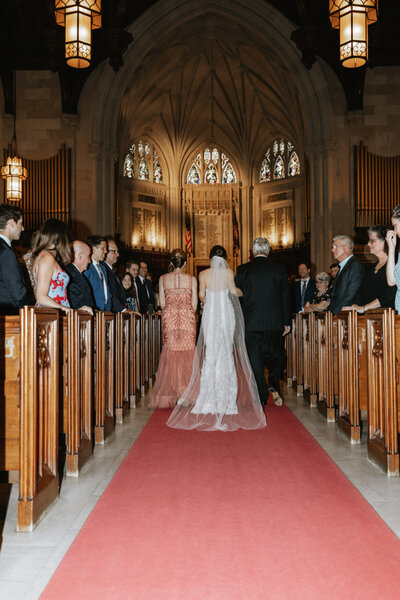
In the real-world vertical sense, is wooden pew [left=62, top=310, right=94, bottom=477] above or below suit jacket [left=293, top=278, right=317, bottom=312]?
below

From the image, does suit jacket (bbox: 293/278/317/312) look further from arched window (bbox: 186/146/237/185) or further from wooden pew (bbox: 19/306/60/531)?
arched window (bbox: 186/146/237/185)

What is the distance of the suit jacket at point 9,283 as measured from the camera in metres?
3.49

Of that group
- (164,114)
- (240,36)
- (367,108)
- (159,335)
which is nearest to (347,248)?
(159,335)

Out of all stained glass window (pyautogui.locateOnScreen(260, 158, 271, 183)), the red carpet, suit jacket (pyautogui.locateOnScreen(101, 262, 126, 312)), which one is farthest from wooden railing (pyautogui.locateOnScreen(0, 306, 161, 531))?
stained glass window (pyautogui.locateOnScreen(260, 158, 271, 183))

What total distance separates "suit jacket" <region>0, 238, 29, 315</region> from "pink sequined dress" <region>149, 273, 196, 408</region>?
285 cm

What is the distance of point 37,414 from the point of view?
268cm

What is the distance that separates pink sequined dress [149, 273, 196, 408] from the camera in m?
6.21

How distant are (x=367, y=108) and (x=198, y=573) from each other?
1421cm

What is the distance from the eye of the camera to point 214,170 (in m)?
22.4

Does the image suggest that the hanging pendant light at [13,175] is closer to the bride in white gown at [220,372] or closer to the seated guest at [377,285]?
the bride in white gown at [220,372]

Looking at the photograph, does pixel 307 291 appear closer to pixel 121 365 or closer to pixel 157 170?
pixel 121 365

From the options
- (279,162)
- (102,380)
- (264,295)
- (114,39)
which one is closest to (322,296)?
(264,295)

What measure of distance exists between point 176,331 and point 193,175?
55.5ft

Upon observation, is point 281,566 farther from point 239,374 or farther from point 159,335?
point 159,335
